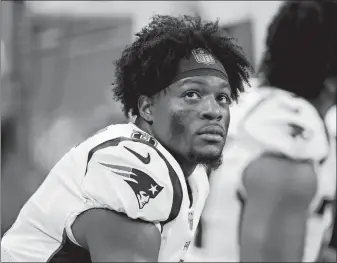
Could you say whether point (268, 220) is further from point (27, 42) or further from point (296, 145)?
point (27, 42)

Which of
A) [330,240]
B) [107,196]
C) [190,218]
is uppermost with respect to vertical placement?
[107,196]

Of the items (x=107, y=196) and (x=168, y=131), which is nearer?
(x=107, y=196)

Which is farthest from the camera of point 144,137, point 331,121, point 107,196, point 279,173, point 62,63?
point 62,63

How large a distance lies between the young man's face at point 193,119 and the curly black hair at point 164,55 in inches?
1.3

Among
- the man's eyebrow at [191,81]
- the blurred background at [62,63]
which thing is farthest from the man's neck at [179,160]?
the blurred background at [62,63]

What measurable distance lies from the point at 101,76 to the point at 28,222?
1470 millimetres

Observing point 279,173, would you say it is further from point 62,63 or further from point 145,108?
point 62,63

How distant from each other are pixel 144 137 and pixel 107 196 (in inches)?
5.8

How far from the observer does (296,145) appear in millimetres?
2107

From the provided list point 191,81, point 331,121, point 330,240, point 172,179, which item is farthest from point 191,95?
point 330,240

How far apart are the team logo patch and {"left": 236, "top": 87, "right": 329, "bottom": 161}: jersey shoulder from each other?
0.86 metres

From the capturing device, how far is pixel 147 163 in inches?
47.4

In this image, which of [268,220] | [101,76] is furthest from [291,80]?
[101,76]

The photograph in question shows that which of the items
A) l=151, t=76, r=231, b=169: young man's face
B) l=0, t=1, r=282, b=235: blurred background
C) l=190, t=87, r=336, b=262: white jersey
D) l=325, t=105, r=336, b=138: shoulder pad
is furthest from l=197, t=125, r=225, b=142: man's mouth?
l=0, t=1, r=282, b=235: blurred background
